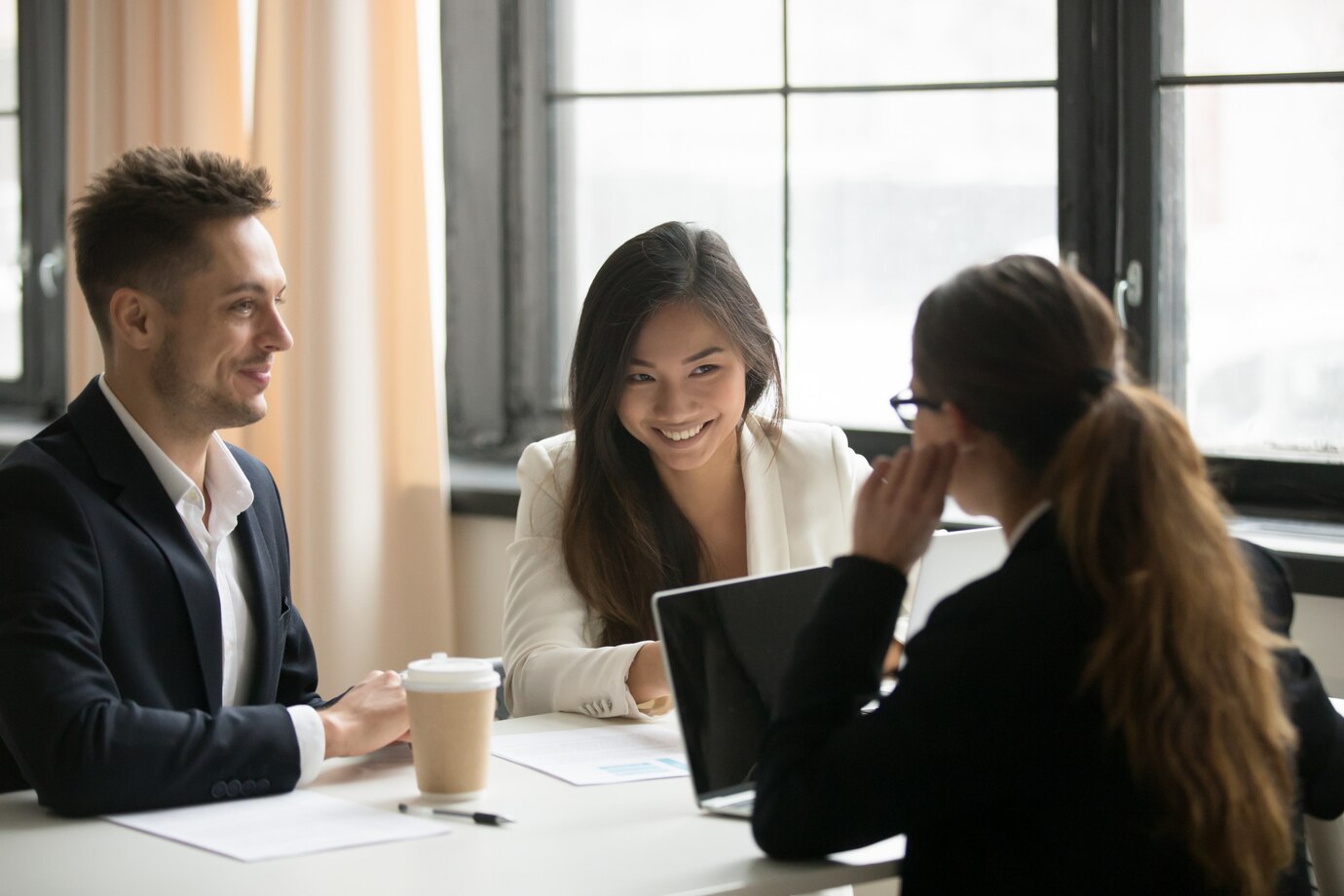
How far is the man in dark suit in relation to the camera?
156cm

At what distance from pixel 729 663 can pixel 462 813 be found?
0.98 feet

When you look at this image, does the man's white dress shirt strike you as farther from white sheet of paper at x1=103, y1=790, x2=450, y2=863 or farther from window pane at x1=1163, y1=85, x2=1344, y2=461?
window pane at x1=1163, y1=85, x2=1344, y2=461

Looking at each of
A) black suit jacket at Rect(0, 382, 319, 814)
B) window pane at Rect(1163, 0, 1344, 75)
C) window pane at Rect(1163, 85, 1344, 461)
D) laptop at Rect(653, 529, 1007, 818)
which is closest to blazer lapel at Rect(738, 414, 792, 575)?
laptop at Rect(653, 529, 1007, 818)

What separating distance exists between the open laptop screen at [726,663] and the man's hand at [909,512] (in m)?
0.12

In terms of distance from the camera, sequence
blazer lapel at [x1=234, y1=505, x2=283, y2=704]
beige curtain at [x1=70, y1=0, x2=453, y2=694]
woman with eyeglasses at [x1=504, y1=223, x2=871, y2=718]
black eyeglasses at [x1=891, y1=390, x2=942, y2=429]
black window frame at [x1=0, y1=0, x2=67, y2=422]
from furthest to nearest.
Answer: black window frame at [x1=0, y1=0, x2=67, y2=422] < beige curtain at [x1=70, y1=0, x2=453, y2=694] < woman with eyeglasses at [x1=504, y1=223, x2=871, y2=718] < blazer lapel at [x1=234, y1=505, x2=283, y2=704] < black eyeglasses at [x1=891, y1=390, x2=942, y2=429]

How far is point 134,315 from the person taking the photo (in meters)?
1.92

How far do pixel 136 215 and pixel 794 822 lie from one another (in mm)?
1098

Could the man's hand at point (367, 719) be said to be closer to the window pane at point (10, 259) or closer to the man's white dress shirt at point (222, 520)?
the man's white dress shirt at point (222, 520)

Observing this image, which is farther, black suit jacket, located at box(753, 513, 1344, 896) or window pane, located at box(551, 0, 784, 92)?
window pane, located at box(551, 0, 784, 92)

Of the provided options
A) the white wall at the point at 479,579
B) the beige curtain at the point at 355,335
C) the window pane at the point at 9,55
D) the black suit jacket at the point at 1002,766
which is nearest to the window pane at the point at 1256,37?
the beige curtain at the point at 355,335

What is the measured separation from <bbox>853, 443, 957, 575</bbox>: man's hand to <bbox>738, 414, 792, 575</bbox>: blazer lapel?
86 centimetres

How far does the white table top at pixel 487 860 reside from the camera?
53.1 inches

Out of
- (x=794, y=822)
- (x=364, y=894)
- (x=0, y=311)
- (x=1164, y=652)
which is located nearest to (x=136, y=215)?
(x=364, y=894)

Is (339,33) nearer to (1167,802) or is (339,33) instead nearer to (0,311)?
(0,311)
